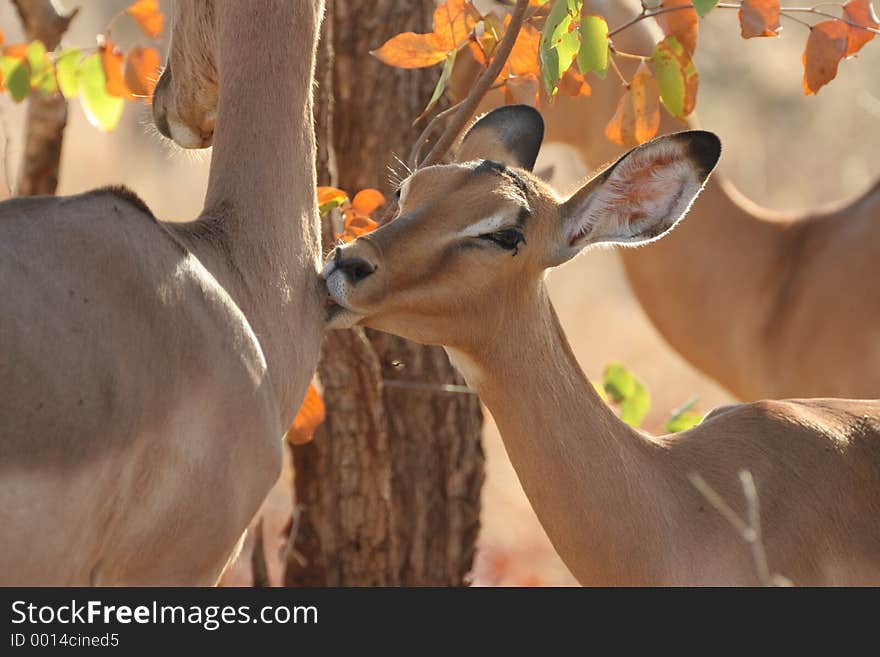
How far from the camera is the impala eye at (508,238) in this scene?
4012 mm

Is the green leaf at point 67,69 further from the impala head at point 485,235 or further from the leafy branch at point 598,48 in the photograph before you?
the impala head at point 485,235

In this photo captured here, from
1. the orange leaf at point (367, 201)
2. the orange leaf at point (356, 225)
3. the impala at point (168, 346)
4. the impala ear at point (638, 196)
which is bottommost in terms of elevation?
the impala at point (168, 346)

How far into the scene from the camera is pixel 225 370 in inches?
130

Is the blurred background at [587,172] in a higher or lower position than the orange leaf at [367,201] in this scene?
higher

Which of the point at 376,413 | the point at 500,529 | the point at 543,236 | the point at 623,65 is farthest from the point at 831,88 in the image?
the point at 543,236

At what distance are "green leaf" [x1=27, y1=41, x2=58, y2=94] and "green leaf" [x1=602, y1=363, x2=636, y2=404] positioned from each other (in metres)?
2.28

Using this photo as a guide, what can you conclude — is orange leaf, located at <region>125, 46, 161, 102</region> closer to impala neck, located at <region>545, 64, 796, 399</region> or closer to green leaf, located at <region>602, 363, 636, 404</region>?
green leaf, located at <region>602, 363, 636, 404</region>

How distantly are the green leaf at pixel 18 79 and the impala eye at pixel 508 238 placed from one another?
1.91 meters

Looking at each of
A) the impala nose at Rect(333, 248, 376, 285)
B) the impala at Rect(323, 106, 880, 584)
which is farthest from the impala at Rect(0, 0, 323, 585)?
the impala at Rect(323, 106, 880, 584)

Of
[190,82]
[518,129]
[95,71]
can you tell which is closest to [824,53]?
[518,129]

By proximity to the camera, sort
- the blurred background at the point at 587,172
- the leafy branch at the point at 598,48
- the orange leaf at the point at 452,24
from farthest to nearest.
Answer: the blurred background at the point at 587,172, the orange leaf at the point at 452,24, the leafy branch at the point at 598,48

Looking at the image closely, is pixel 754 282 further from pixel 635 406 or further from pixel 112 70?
pixel 112 70

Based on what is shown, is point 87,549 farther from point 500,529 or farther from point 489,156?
point 500,529

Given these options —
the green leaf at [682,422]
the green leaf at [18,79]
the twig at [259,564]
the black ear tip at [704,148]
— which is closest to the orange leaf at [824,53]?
the black ear tip at [704,148]
